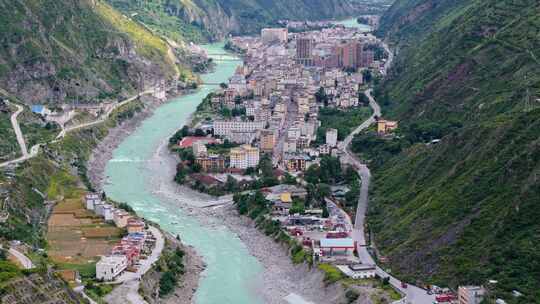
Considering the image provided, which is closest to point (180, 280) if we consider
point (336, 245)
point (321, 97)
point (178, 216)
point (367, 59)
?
point (336, 245)

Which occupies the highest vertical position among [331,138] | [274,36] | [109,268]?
[274,36]

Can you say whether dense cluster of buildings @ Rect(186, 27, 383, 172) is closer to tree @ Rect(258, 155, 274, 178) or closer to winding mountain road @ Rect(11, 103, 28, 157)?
tree @ Rect(258, 155, 274, 178)

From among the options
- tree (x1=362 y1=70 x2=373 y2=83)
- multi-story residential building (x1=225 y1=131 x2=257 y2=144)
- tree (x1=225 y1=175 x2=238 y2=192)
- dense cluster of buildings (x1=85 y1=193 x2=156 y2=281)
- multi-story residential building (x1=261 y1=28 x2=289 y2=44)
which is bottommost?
dense cluster of buildings (x1=85 y1=193 x2=156 y2=281)

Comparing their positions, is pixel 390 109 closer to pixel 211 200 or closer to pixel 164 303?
pixel 211 200

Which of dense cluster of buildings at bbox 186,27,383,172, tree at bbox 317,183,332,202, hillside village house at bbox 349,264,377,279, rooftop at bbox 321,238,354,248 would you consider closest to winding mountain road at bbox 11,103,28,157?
dense cluster of buildings at bbox 186,27,383,172

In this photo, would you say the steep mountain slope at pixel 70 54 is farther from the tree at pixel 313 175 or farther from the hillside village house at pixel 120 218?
the hillside village house at pixel 120 218

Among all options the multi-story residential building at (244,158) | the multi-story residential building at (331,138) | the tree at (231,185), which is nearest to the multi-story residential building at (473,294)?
the tree at (231,185)

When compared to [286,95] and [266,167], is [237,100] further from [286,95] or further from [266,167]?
[266,167]

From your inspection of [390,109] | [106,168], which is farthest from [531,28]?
[106,168]
